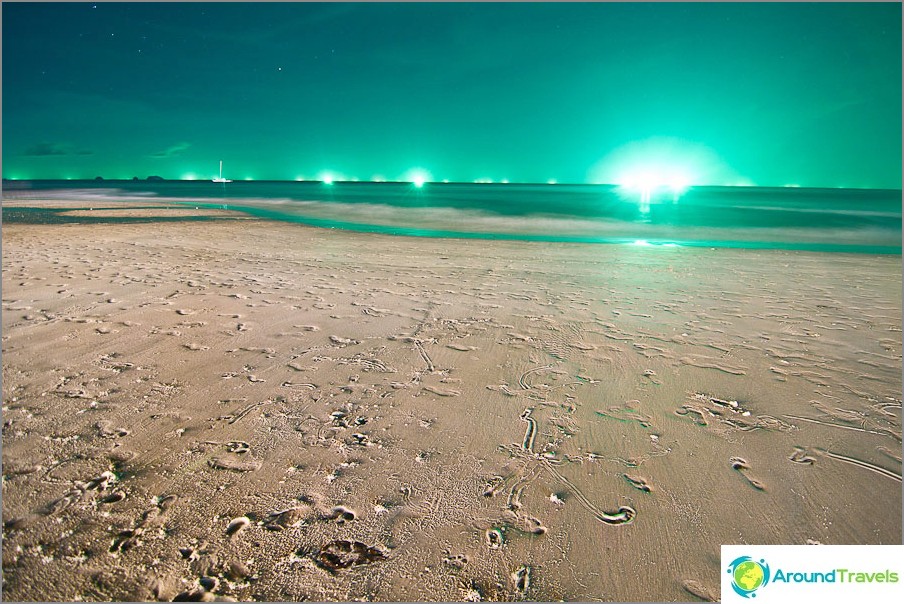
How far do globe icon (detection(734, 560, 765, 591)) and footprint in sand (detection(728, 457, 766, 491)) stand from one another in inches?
32.4

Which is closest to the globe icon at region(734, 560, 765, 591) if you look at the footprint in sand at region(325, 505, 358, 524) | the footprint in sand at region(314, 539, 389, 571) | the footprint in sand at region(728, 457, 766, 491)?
the footprint in sand at region(728, 457, 766, 491)

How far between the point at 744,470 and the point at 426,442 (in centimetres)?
230

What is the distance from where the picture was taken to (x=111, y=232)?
15.3 metres

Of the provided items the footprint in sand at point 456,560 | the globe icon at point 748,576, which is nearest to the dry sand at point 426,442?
the footprint in sand at point 456,560

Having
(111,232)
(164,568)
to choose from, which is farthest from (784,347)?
(111,232)

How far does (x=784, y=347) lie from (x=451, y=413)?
14.4 feet

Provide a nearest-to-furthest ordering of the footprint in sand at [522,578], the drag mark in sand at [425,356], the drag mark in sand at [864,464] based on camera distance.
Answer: the footprint in sand at [522,578] < the drag mark in sand at [864,464] < the drag mark in sand at [425,356]

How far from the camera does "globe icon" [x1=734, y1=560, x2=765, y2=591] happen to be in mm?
2410

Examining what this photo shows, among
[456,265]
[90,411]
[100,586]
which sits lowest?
[100,586]

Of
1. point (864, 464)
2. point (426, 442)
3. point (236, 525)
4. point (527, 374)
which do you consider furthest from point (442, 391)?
point (864, 464)

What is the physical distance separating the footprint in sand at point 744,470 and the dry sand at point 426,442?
0.06 ft

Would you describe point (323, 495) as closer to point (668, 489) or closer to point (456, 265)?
point (668, 489)

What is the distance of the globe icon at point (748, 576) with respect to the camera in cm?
241

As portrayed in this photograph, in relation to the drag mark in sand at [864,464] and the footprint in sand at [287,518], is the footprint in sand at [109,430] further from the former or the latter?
the drag mark in sand at [864,464]
